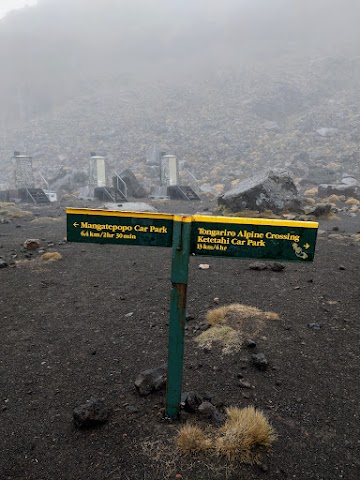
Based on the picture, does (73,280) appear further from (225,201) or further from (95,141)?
(95,141)

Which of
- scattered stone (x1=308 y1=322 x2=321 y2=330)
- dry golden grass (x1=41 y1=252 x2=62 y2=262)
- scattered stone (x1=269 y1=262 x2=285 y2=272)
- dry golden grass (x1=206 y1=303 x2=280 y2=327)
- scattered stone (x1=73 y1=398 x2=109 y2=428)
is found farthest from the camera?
dry golden grass (x1=41 y1=252 x2=62 y2=262)

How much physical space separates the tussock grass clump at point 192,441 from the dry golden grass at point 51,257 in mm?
8108

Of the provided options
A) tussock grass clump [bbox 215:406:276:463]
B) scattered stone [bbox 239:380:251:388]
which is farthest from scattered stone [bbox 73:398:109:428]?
scattered stone [bbox 239:380:251:388]

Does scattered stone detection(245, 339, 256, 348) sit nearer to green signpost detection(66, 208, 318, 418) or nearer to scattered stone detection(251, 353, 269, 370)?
scattered stone detection(251, 353, 269, 370)

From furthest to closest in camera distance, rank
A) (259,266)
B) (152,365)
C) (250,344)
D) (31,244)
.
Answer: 1. (31,244)
2. (259,266)
3. (250,344)
4. (152,365)

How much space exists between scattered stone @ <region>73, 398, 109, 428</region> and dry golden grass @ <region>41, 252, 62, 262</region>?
7.29 metres

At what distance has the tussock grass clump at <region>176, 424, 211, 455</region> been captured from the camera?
325cm

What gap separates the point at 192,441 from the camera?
328cm

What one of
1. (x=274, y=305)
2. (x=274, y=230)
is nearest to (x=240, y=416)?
(x=274, y=230)

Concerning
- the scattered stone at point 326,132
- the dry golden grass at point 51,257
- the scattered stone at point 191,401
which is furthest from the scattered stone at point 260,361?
the scattered stone at point 326,132

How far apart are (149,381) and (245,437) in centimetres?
141

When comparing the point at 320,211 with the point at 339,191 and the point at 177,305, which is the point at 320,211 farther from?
the point at 177,305

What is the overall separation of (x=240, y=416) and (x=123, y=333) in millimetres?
2889

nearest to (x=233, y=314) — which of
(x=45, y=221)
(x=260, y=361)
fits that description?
(x=260, y=361)
